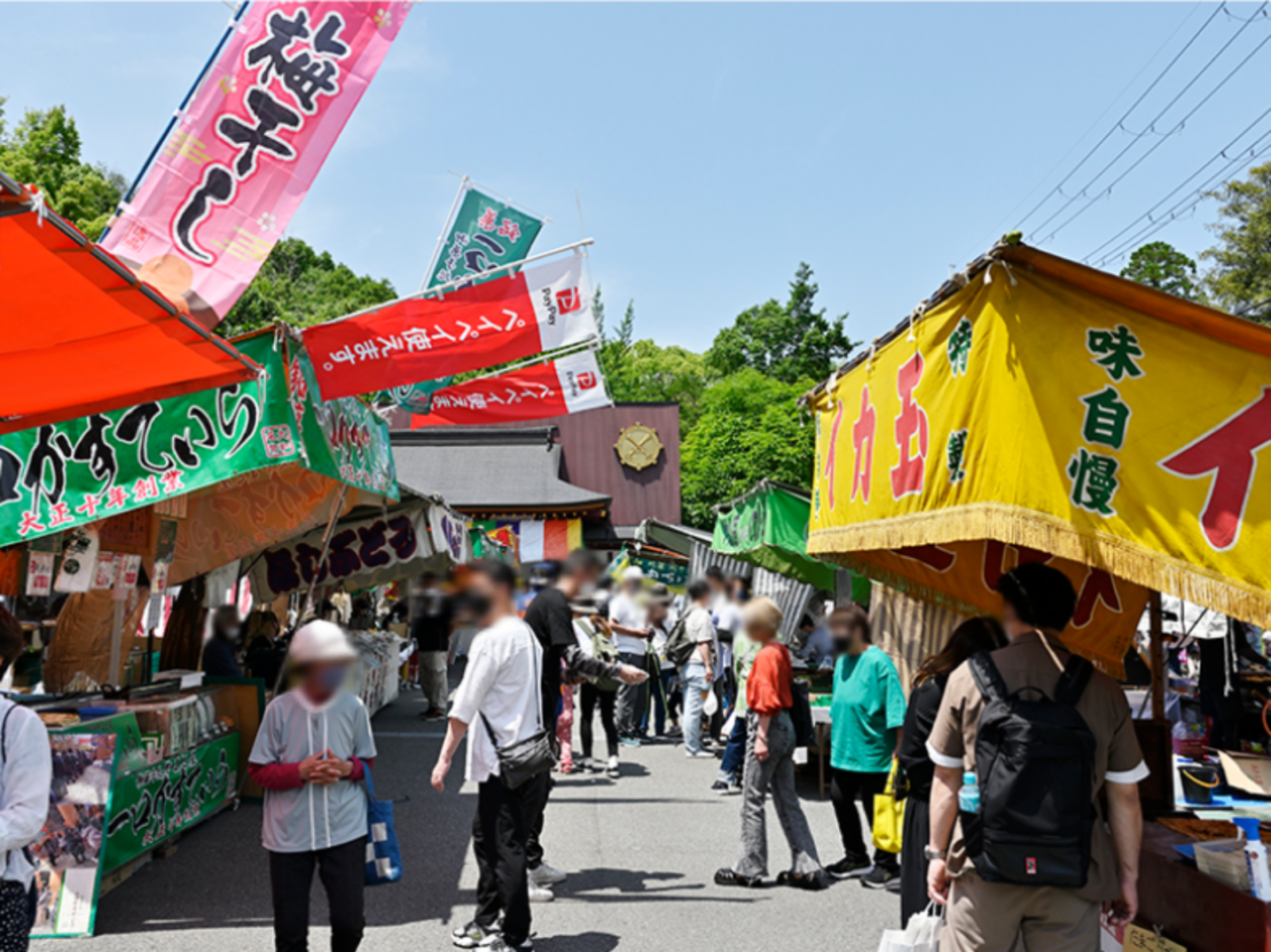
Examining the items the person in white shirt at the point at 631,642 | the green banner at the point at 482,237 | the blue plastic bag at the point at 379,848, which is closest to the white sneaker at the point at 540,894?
the blue plastic bag at the point at 379,848

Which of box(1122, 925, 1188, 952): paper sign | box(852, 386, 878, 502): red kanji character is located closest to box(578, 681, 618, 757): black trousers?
box(852, 386, 878, 502): red kanji character

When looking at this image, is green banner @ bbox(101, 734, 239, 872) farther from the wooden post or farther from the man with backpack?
the wooden post

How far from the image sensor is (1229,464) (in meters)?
2.90

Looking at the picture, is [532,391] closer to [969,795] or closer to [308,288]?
[969,795]

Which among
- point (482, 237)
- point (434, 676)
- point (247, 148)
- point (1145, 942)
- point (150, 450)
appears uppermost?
point (482, 237)

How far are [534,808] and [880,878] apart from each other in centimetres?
261

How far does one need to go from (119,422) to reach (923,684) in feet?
15.2

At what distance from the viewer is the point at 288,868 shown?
3816mm

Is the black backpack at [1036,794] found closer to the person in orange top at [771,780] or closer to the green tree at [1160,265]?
the person in orange top at [771,780]

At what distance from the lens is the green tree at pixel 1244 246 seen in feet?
95.5

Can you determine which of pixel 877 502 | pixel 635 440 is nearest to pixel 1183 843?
pixel 877 502

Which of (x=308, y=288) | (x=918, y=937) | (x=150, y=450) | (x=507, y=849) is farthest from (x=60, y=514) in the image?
(x=308, y=288)

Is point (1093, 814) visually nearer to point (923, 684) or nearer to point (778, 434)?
point (923, 684)

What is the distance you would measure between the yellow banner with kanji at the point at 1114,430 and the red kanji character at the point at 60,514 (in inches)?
182
